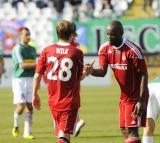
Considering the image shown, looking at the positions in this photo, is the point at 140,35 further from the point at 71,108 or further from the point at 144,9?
the point at 71,108

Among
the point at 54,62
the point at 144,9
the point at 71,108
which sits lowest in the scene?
the point at 71,108

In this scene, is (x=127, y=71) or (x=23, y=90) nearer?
(x=127, y=71)

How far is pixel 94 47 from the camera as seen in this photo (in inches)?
1326

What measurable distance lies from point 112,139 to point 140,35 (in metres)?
21.2

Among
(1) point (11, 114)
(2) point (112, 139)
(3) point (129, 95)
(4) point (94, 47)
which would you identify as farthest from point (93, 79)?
(3) point (129, 95)

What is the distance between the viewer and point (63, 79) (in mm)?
9531

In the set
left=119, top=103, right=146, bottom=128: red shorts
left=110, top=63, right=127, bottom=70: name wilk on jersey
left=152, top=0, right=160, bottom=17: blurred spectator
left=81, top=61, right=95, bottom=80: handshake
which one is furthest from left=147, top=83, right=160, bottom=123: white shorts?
left=152, top=0, right=160, bottom=17: blurred spectator

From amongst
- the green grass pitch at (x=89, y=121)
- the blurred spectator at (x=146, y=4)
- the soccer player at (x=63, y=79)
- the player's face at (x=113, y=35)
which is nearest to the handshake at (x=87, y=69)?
the soccer player at (x=63, y=79)

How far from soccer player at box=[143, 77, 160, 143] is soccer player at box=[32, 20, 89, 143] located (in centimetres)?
136

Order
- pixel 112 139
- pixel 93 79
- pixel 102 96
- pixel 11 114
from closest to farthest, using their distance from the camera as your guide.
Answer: pixel 112 139 < pixel 11 114 < pixel 102 96 < pixel 93 79

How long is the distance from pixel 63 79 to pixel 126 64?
2.98 ft

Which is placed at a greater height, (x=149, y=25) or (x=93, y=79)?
(x=149, y=25)

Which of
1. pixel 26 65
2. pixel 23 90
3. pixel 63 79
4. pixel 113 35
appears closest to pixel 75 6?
pixel 23 90

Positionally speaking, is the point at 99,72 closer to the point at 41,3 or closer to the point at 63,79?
the point at 63,79
